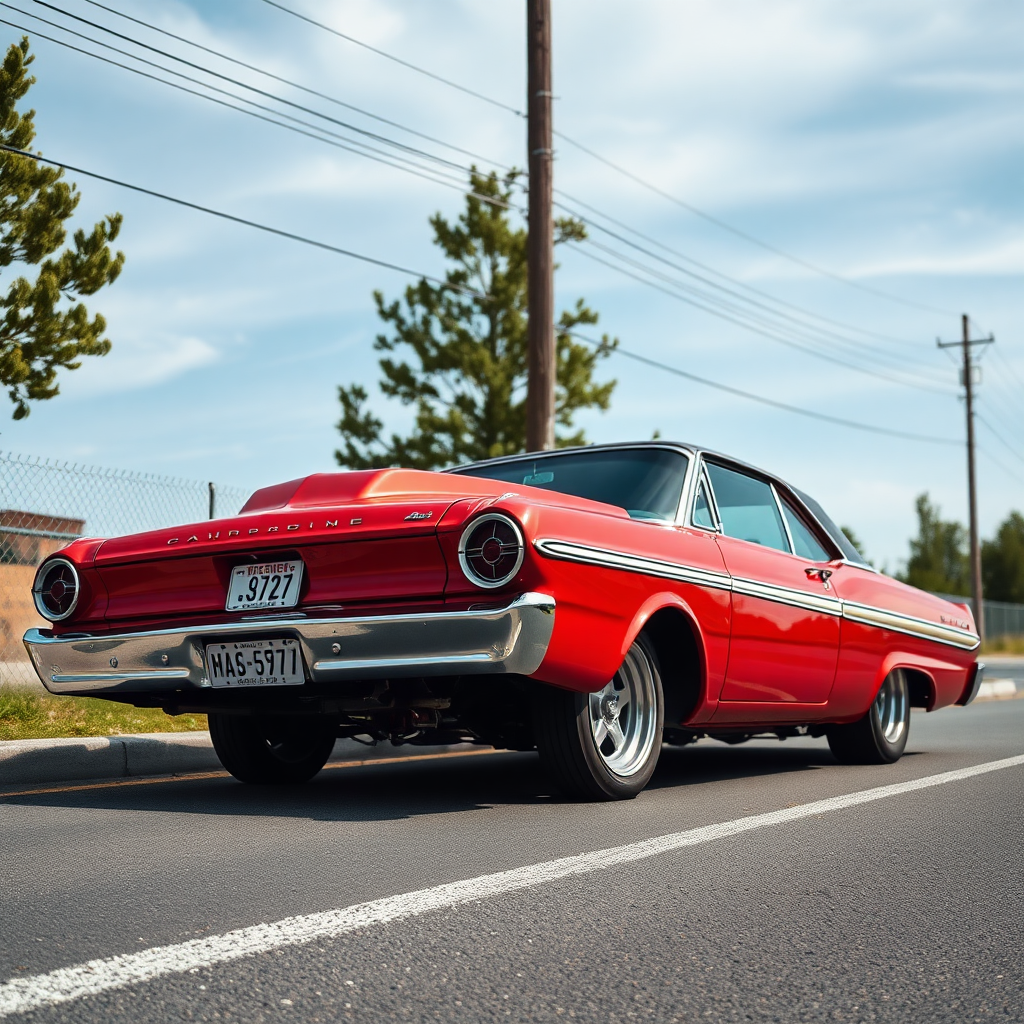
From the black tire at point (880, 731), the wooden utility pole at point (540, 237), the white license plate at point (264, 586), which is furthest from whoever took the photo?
the wooden utility pole at point (540, 237)

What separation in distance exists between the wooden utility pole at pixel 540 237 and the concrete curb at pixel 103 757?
6710 millimetres

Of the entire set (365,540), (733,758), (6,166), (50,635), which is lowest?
(733,758)

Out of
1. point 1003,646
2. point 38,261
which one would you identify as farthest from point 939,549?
point 38,261

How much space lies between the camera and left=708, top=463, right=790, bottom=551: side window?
20.6 feet

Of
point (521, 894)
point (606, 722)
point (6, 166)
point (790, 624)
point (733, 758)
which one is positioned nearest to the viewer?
point (521, 894)

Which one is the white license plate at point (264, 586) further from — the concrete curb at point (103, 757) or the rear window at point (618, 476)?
the concrete curb at point (103, 757)

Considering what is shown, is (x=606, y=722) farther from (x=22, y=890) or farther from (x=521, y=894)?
(x=22, y=890)

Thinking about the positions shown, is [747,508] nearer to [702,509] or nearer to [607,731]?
[702,509]

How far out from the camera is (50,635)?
5.52 m

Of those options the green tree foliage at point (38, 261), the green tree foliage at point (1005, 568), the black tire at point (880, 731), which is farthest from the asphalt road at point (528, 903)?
the green tree foliage at point (1005, 568)

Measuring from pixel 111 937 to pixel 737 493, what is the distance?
417 centimetres

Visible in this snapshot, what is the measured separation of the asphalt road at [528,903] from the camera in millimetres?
2641

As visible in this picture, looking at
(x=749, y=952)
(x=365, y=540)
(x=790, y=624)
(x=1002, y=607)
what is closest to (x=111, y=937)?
(x=749, y=952)

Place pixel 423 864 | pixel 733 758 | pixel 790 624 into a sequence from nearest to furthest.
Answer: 1. pixel 423 864
2. pixel 790 624
3. pixel 733 758
